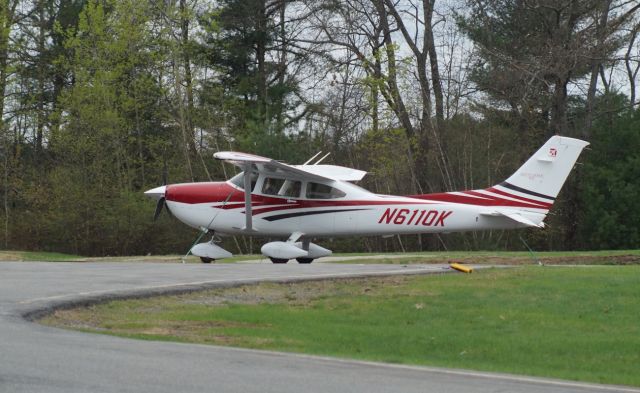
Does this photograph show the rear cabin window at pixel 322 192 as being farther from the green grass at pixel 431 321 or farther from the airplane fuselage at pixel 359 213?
the green grass at pixel 431 321

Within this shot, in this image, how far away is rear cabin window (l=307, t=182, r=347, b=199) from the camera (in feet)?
90.2

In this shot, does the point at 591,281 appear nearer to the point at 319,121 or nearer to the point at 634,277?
the point at 634,277

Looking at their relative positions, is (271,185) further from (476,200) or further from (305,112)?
(305,112)

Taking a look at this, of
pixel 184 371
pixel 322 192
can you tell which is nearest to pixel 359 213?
pixel 322 192

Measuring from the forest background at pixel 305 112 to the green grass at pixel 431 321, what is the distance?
86.8ft

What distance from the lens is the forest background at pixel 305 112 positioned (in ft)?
152

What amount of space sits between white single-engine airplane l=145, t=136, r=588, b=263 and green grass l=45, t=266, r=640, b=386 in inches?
328

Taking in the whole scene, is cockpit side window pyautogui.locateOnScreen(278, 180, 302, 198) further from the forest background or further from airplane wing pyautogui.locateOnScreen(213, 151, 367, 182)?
the forest background

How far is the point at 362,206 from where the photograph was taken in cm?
2752

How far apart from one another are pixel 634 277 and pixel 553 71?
25354 millimetres

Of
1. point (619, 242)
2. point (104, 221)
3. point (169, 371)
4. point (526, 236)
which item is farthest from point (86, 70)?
point (169, 371)

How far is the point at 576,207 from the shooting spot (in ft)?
156

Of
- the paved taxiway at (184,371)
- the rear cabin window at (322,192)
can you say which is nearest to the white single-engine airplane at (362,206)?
the rear cabin window at (322,192)

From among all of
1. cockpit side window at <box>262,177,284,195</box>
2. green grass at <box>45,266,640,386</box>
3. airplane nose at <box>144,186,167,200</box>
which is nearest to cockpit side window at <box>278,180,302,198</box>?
cockpit side window at <box>262,177,284,195</box>
